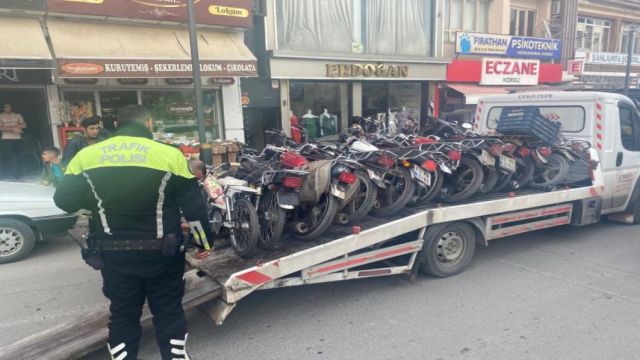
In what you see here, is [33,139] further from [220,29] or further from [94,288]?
[94,288]

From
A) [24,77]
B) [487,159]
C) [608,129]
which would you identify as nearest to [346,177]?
[487,159]

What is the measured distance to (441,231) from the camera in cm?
467

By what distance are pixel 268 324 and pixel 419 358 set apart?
4.44 feet

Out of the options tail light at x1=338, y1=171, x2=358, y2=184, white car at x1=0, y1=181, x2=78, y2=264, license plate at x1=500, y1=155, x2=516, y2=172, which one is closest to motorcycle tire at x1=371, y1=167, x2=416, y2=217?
tail light at x1=338, y1=171, x2=358, y2=184

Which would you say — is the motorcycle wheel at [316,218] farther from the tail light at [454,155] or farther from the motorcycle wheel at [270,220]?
the tail light at [454,155]

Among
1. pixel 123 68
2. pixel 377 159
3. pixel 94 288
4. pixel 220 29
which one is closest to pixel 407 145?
pixel 377 159

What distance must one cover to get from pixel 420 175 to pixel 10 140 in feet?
28.5

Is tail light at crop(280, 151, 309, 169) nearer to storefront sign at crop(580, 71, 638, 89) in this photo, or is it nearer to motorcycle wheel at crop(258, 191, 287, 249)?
motorcycle wheel at crop(258, 191, 287, 249)

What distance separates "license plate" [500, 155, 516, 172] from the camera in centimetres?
545

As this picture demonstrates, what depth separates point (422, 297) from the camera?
4.36 metres

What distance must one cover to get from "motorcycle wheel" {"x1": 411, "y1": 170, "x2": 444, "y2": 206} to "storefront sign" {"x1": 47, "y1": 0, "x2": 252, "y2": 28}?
7920mm

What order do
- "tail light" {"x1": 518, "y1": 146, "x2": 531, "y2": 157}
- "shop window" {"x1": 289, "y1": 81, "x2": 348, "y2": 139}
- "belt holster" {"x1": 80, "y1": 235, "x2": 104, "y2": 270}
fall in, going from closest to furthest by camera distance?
"belt holster" {"x1": 80, "y1": 235, "x2": 104, "y2": 270}
"tail light" {"x1": 518, "y1": 146, "x2": 531, "y2": 157}
"shop window" {"x1": 289, "y1": 81, "x2": 348, "y2": 139}

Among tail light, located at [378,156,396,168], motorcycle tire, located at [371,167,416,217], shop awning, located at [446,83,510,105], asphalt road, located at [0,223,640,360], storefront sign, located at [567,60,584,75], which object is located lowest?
asphalt road, located at [0,223,640,360]

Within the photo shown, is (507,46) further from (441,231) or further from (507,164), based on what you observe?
(441,231)
